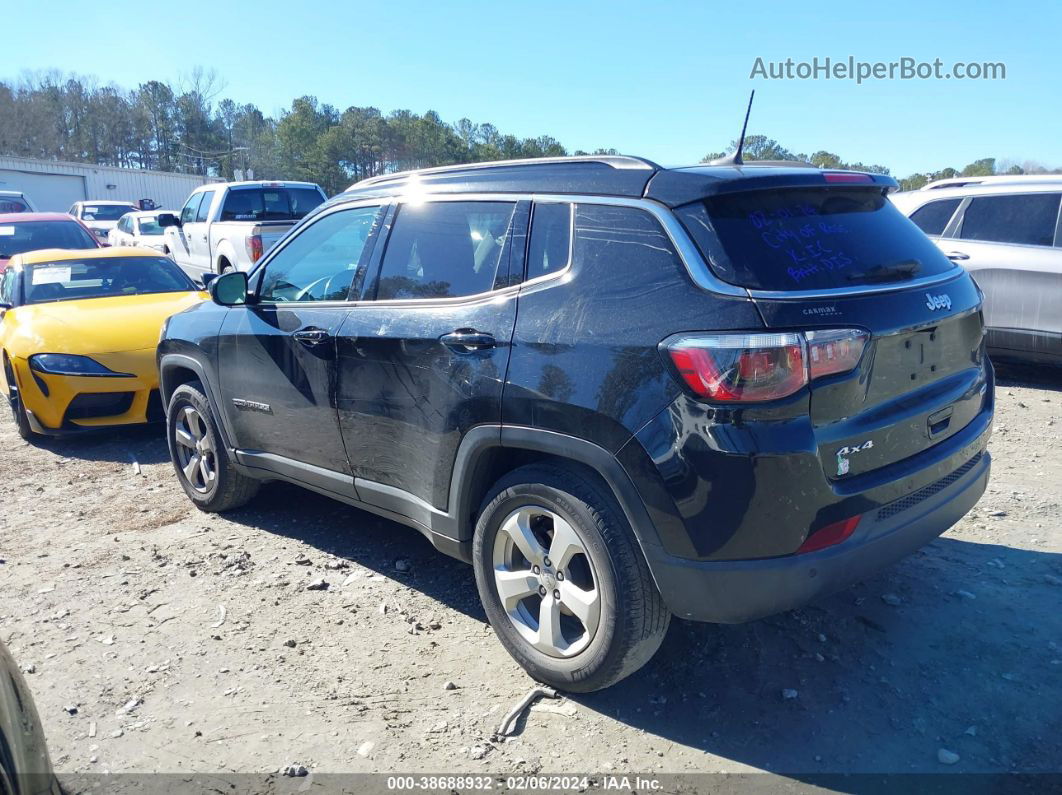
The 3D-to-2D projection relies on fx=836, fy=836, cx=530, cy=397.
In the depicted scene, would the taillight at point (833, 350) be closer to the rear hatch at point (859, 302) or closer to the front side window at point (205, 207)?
the rear hatch at point (859, 302)

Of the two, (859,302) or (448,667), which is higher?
(859,302)

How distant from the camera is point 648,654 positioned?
298cm

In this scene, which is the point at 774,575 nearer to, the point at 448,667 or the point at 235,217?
the point at 448,667

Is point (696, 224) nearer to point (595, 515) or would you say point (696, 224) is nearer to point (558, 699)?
point (595, 515)

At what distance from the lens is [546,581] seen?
3.15 metres

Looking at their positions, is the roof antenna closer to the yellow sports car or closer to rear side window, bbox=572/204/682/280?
rear side window, bbox=572/204/682/280

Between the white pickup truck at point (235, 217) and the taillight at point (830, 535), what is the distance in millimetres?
10202

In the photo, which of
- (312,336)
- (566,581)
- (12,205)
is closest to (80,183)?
(12,205)

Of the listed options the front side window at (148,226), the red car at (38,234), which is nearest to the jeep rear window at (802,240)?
the red car at (38,234)

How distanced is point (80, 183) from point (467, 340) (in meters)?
46.7

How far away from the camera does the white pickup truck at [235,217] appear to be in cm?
1195

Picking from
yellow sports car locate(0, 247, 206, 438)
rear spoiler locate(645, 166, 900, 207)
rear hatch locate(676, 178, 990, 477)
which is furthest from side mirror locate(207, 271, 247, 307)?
rear hatch locate(676, 178, 990, 477)

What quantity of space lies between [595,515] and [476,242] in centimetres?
130

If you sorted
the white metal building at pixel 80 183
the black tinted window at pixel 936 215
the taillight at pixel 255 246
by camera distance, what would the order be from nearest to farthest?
1. the black tinted window at pixel 936 215
2. the taillight at pixel 255 246
3. the white metal building at pixel 80 183
